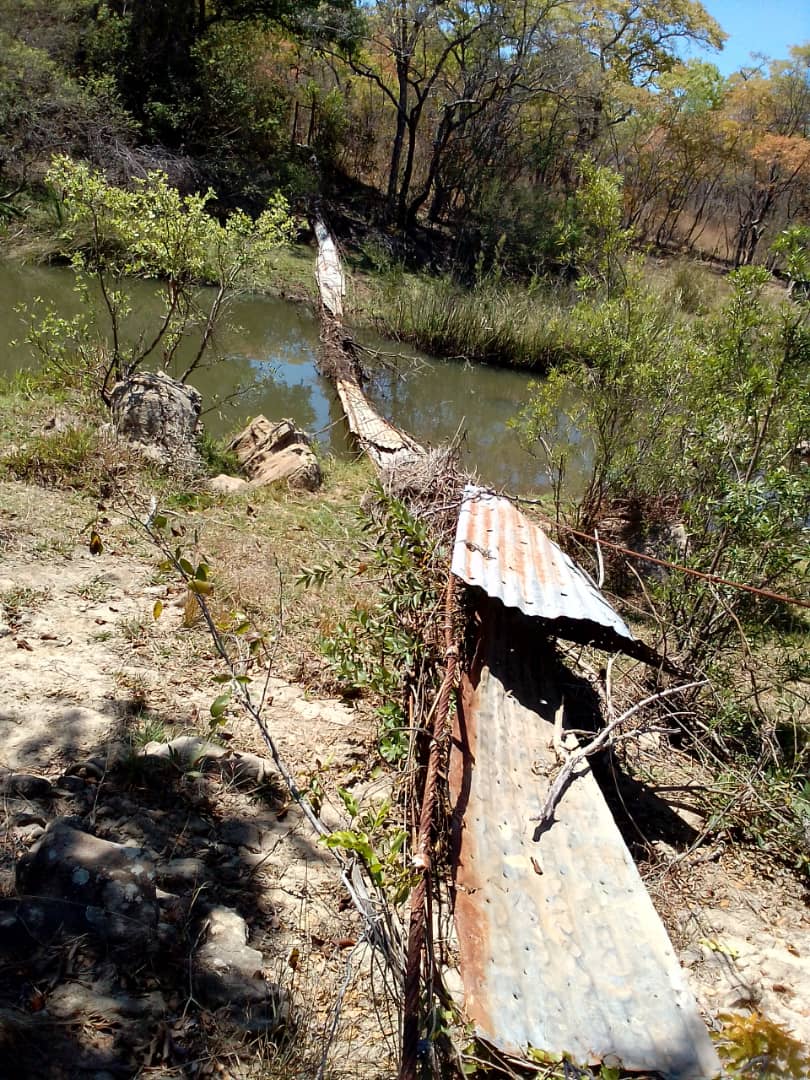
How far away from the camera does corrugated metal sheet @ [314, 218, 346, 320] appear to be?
11.5 meters

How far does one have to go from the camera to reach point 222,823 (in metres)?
2.42

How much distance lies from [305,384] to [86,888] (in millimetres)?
8579

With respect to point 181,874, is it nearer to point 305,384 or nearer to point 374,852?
point 374,852

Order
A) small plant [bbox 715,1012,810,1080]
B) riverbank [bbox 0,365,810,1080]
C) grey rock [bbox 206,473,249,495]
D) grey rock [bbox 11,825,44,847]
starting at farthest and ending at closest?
grey rock [bbox 206,473,249,495] < grey rock [bbox 11,825,44,847] < small plant [bbox 715,1012,810,1080] < riverbank [bbox 0,365,810,1080]

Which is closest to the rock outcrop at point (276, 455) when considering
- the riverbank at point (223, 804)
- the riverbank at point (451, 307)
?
the riverbank at point (223, 804)

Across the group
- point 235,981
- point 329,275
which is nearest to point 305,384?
point 329,275

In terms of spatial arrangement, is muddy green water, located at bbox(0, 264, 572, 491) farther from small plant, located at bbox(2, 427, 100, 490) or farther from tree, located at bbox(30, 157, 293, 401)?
small plant, located at bbox(2, 427, 100, 490)

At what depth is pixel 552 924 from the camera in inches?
82.3

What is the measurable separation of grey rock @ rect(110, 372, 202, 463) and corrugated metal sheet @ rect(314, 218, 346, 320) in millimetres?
5508

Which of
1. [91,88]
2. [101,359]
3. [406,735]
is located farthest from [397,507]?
[91,88]

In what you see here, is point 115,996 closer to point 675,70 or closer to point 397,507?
point 397,507

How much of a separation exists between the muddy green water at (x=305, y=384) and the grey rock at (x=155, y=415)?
5.05 ft

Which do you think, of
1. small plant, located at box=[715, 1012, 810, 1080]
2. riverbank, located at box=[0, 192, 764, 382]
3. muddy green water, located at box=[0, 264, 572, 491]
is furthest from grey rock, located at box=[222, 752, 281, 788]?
riverbank, located at box=[0, 192, 764, 382]

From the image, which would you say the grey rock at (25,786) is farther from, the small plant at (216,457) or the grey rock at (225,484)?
the small plant at (216,457)
